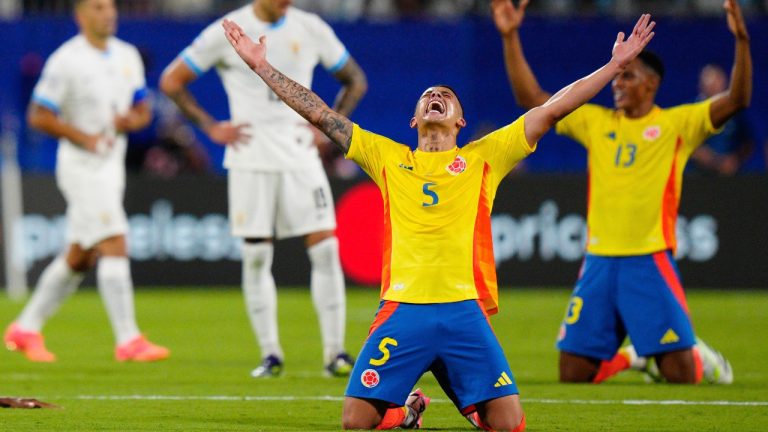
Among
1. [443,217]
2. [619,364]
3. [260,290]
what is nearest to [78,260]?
[260,290]

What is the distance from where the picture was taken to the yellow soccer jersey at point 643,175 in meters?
9.53

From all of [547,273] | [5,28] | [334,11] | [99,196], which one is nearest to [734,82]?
[99,196]

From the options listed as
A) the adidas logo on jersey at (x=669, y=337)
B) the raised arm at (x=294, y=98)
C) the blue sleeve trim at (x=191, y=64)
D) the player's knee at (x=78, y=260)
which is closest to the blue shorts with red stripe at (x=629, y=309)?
the adidas logo on jersey at (x=669, y=337)

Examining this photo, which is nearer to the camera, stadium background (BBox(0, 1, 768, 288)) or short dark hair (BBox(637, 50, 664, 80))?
short dark hair (BBox(637, 50, 664, 80))

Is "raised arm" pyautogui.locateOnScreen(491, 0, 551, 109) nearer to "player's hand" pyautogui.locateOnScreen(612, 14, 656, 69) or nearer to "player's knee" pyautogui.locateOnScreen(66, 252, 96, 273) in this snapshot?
"player's hand" pyautogui.locateOnScreen(612, 14, 656, 69)

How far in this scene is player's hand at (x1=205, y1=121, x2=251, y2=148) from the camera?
32.9 feet

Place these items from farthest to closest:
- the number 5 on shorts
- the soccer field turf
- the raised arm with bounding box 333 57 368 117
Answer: the raised arm with bounding box 333 57 368 117
the number 5 on shorts
the soccer field turf

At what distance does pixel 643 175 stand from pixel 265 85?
2.57 m

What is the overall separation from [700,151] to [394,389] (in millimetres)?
11087

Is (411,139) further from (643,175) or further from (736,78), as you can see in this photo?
(736,78)

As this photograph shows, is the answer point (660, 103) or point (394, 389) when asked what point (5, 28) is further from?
point (394, 389)

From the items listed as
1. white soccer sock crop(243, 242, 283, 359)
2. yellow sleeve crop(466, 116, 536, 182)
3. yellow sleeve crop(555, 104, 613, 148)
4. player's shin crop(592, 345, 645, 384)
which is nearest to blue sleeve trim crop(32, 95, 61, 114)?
white soccer sock crop(243, 242, 283, 359)

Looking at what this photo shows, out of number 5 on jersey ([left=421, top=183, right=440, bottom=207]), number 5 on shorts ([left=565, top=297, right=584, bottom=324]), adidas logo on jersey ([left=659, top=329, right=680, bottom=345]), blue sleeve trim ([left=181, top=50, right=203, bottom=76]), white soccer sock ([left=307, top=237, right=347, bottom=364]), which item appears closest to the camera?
number 5 on jersey ([left=421, top=183, right=440, bottom=207])

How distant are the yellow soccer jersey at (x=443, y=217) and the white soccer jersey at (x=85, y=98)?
15.3ft
